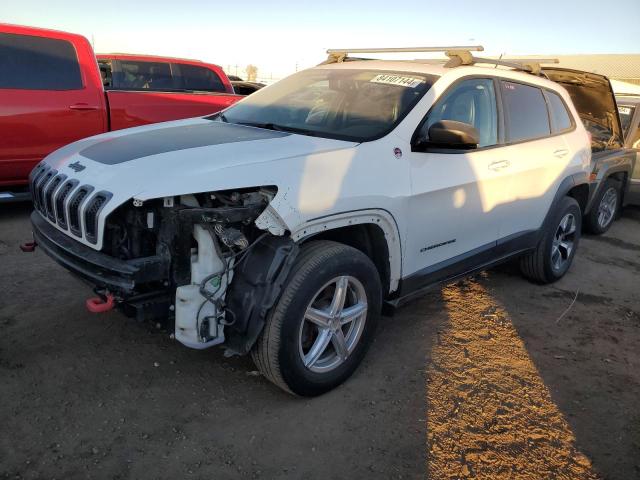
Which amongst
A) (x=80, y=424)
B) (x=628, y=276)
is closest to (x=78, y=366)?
(x=80, y=424)

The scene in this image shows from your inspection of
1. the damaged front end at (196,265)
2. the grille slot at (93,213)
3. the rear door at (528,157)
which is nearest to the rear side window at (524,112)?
the rear door at (528,157)

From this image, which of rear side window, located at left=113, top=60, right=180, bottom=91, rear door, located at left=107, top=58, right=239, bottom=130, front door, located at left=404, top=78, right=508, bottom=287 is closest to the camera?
front door, located at left=404, top=78, right=508, bottom=287

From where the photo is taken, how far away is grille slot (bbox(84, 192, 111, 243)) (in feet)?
8.04

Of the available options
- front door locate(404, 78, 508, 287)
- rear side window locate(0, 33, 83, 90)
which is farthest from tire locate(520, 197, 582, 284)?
rear side window locate(0, 33, 83, 90)

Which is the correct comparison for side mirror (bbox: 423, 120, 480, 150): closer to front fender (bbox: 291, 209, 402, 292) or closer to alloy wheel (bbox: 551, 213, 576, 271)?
front fender (bbox: 291, 209, 402, 292)

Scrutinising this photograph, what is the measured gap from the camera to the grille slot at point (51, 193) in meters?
2.85

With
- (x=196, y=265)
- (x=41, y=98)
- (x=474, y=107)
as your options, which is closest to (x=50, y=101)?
(x=41, y=98)

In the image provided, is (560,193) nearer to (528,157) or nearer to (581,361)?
(528,157)

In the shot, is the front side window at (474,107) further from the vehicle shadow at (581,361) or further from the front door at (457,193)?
the vehicle shadow at (581,361)

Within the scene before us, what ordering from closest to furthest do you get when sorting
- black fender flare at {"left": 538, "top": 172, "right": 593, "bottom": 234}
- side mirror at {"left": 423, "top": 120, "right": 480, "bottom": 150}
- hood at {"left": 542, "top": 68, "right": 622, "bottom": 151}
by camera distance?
1. side mirror at {"left": 423, "top": 120, "right": 480, "bottom": 150}
2. black fender flare at {"left": 538, "top": 172, "right": 593, "bottom": 234}
3. hood at {"left": 542, "top": 68, "right": 622, "bottom": 151}

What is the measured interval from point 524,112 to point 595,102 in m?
3.60

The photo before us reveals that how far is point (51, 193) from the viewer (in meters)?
2.86

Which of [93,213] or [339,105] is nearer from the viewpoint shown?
[93,213]

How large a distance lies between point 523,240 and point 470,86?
1.41m
